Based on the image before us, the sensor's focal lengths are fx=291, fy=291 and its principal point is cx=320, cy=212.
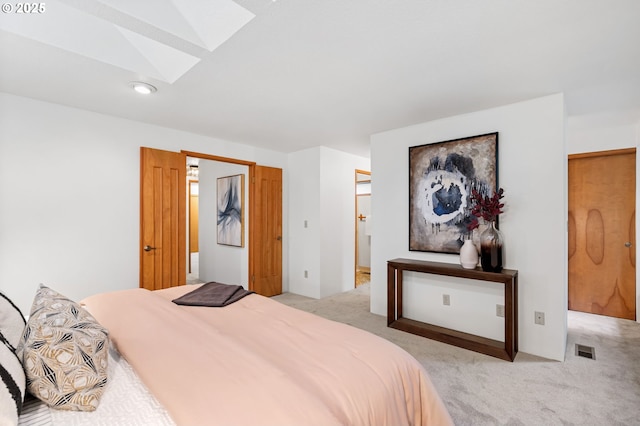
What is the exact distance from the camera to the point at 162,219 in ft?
11.1

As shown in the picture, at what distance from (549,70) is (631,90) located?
3.40ft

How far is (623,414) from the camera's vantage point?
1847 millimetres

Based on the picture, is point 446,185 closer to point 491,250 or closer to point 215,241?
point 491,250

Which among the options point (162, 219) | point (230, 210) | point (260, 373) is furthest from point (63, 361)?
point (230, 210)

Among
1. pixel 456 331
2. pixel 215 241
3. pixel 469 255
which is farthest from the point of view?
pixel 215 241

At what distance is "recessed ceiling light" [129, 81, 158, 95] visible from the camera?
7.79ft

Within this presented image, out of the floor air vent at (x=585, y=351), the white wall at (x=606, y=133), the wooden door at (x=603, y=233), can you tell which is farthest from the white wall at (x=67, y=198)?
the wooden door at (x=603, y=233)

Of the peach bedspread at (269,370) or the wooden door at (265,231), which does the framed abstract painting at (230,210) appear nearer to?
the wooden door at (265,231)

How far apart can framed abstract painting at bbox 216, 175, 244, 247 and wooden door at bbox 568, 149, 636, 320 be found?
184 inches

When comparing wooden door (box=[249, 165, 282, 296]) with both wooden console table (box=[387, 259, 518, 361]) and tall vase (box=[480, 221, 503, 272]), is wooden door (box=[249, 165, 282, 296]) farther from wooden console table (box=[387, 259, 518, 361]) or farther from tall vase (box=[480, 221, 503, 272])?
tall vase (box=[480, 221, 503, 272])

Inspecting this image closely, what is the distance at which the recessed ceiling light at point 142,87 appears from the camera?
237 cm

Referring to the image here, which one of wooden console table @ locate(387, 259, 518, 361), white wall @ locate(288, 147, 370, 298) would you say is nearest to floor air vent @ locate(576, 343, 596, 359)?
wooden console table @ locate(387, 259, 518, 361)

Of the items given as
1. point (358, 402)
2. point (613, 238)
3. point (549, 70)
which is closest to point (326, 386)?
point (358, 402)

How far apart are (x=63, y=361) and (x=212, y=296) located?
3.73ft
